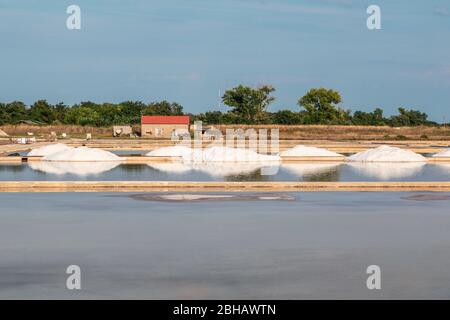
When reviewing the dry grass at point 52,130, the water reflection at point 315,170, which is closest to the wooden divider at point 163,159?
the water reflection at point 315,170

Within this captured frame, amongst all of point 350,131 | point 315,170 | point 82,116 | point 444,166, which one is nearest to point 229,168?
point 315,170

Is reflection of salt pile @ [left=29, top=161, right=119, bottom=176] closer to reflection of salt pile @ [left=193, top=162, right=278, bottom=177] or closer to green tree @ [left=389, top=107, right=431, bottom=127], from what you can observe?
reflection of salt pile @ [left=193, top=162, right=278, bottom=177]

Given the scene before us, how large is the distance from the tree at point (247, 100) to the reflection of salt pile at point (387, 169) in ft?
211

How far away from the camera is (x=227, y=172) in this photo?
29875 mm

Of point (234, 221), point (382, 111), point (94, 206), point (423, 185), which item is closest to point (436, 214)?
point (234, 221)

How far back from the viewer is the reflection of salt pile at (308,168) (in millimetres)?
30328

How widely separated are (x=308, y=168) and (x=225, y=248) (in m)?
19.5

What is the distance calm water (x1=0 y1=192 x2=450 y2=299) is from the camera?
10.8m

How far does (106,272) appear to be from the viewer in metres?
11.7

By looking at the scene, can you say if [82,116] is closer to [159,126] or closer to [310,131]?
[159,126]

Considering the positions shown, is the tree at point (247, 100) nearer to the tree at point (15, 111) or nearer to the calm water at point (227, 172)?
the tree at point (15, 111)

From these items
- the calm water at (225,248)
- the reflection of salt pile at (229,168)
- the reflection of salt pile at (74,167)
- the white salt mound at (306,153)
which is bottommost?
the calm water at (225,248)

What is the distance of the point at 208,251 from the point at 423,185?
39.1 ft

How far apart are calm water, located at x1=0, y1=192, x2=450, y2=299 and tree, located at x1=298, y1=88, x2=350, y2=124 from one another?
83.4 m
